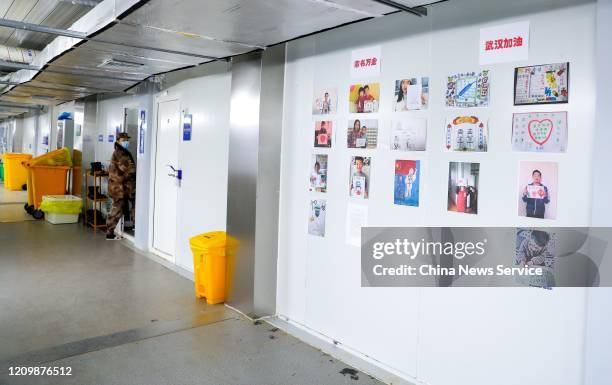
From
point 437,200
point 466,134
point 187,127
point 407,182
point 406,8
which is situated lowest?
point 437,200

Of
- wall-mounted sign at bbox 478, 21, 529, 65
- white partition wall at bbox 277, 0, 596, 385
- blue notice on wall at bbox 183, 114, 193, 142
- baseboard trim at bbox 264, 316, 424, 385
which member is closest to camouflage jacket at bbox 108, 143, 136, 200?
blue notice on wall at bbox 183, 114, 193, 142

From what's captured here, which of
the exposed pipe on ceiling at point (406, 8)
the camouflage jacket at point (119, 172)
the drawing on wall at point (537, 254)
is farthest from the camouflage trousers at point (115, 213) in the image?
the drawing on wall at point (537, 254)

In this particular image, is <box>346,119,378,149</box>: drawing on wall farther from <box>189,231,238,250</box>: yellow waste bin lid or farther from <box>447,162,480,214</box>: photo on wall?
<box>189,231,238,250</box>: yellow waste bin lid

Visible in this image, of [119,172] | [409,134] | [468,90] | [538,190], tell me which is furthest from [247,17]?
[119,172]

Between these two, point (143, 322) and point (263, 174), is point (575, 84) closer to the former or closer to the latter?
point (263, 174)

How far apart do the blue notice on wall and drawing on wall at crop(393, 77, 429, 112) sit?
3152mm

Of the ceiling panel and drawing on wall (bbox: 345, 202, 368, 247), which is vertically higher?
the ceiling panel

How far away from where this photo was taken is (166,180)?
6.19m

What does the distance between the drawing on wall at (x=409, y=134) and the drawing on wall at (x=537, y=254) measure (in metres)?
0.83

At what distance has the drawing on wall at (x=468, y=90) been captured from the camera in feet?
8.83

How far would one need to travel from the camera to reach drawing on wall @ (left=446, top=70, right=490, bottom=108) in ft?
8.83

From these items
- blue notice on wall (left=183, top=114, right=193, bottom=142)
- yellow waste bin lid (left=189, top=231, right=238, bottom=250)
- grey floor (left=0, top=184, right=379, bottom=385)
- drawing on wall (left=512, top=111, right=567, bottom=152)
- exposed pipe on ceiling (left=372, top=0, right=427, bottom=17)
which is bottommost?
grey floor (left=0, top=184, right=379, bottom=385)

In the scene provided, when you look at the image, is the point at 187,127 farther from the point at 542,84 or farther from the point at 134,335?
the point at 542,84

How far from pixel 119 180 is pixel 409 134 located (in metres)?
5.60
